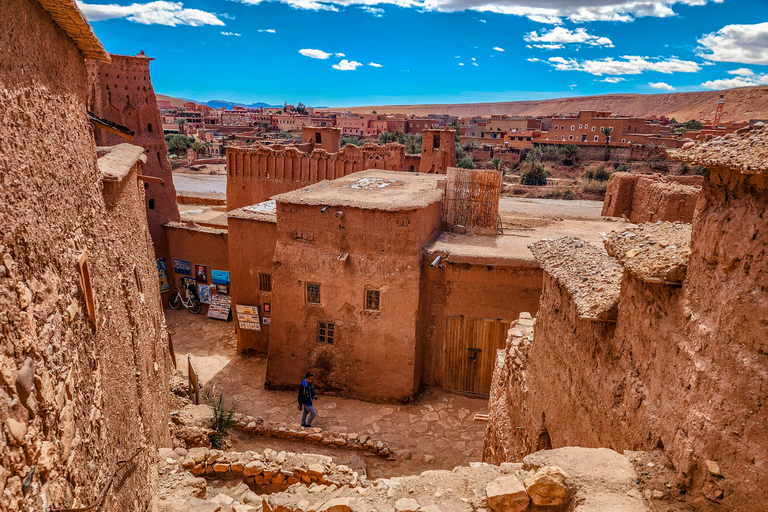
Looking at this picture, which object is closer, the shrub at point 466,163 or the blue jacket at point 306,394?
the blue jacket at point 306,394

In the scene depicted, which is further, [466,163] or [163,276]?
[466,163]

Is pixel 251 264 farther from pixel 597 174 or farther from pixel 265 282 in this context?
pixel 597 174

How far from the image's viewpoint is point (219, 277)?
46.7 ft

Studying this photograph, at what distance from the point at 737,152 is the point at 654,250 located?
3.53ft

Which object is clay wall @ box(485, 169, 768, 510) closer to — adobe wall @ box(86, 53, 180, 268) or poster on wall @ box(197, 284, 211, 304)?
poster on wall @ box(197, 284, 211, 304)

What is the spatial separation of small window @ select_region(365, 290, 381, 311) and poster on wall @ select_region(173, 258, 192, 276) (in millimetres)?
7276

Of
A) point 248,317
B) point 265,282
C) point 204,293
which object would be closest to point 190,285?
point 204,293

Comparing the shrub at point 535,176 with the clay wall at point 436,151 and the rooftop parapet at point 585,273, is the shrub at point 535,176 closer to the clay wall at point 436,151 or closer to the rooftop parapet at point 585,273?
the clay wall at point 436,151

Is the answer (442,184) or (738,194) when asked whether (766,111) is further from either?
(738,194)

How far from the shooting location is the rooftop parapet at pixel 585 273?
4066 millimetres

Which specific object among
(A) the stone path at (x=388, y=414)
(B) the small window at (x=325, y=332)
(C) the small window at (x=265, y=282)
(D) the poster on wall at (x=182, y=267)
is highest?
(C) the small window at (x=265, y=282)

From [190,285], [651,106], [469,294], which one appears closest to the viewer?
[469,294]

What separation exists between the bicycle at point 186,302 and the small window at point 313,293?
6.00 metres

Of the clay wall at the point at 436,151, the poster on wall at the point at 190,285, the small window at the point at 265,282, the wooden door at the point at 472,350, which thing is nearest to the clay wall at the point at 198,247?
the poster on wall at the point at 190,285
